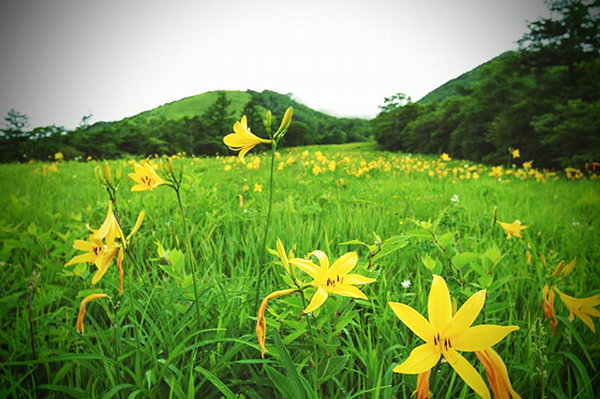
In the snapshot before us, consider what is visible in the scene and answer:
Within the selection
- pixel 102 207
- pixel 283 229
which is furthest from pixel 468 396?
pixel 102 207

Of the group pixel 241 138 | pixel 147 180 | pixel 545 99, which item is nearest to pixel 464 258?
pixel 241 138

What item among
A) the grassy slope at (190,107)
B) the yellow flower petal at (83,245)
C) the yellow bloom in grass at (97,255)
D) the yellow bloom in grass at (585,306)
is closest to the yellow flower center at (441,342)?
the yellow bloom in grass at (585,306)

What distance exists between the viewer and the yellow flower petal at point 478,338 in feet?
1.31

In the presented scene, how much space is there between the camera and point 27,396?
2.50 ft

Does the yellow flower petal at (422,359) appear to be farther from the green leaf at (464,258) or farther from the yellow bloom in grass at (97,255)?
the yellow bloom in grass at (97,255)

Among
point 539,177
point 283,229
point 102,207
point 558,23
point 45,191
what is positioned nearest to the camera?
point 283,229

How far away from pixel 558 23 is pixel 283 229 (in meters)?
11.3

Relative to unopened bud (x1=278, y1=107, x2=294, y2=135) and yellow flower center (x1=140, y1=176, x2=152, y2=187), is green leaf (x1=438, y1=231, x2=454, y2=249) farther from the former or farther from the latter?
yellow flower center (x1=140, y1=176, x2=152, y2=187)

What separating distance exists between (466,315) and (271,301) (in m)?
0.69

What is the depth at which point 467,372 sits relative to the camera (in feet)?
1.32

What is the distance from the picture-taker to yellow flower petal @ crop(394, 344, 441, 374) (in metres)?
0.40

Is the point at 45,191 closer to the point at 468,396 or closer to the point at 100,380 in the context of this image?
the point at 100,380

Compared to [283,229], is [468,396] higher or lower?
lower

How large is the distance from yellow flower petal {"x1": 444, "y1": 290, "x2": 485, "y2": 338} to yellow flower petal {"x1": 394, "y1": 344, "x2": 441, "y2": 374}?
0.04 meters
